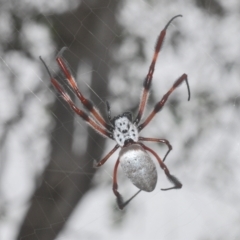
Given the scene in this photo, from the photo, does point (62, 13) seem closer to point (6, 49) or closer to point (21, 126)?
point (6, 49)

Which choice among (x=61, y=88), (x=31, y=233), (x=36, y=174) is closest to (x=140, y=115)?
(x=61, y=88)

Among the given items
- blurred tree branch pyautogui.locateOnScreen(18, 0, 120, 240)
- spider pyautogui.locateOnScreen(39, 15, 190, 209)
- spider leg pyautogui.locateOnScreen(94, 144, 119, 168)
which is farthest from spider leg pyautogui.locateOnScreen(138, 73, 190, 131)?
blurred tree branch pyautogui.locateOnScreen(18, 0, 120, 240)

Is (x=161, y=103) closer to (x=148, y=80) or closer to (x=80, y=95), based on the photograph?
(x=148, y=80)

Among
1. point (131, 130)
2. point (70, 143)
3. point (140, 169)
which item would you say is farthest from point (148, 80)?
point (70, 143)

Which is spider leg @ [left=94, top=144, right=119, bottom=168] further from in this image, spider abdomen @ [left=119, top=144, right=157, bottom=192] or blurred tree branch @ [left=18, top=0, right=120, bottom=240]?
blurred tree branch @ [left=18, top=0, right=120, bottom=240]

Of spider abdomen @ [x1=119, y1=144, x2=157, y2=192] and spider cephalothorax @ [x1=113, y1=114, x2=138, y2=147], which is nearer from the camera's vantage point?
spider abdomen @ [x1=119, y1=144, x2=157, y2=192]

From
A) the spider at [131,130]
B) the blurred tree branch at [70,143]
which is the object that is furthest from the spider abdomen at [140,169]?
the blurred tree branch at [70,143]

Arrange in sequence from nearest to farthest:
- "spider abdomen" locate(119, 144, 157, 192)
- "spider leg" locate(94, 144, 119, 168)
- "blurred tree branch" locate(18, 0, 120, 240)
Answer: "spider abdomen" locate(119, 144, 157, 192)
"spider leg" locate(94, 144, 119, 168)
"blurred tree branch" locate(18, 0, 120, 240)
